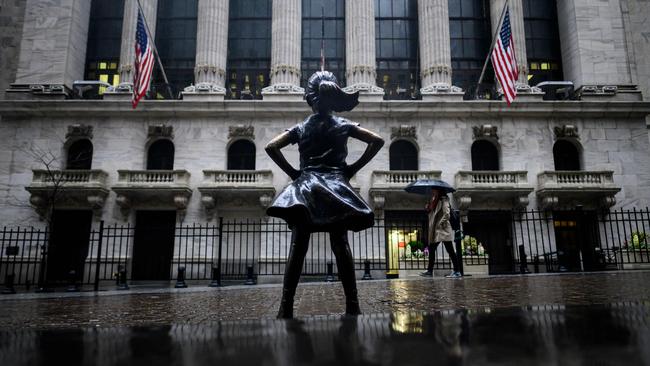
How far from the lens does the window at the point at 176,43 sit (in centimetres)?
2475

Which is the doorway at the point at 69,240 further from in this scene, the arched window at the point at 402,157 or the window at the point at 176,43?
the arched window at the point at 402,157

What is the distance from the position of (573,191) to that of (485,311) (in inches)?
872

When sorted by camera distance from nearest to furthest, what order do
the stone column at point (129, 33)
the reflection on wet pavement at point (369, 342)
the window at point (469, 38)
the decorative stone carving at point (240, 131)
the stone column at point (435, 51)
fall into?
the reflection on wet pavement at point (369, 342) < the decorative stone carving at point (240, 131) < the stone column at point (435, 51) < the stone column at point (129, 33) < the window at point (469, 38)

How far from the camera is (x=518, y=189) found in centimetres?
2092

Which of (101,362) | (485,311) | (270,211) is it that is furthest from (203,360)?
(270,211)

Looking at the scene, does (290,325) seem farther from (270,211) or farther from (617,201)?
(617,201)

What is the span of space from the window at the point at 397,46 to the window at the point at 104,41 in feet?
49.8

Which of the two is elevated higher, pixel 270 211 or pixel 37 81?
pixel 37 81

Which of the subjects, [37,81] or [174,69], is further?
[174,69]

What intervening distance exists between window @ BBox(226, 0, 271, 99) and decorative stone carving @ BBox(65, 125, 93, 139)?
733 cm

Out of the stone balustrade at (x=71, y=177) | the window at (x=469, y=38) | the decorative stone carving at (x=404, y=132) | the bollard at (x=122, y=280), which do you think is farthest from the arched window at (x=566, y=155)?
the stone balustrade at (x=71, y=177)

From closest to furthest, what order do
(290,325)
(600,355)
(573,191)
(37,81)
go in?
(600,355), (290,325), (573,191), (37,81)

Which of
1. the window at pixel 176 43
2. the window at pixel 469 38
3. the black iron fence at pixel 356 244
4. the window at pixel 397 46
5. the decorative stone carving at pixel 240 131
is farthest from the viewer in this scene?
the window at pixel 469 38

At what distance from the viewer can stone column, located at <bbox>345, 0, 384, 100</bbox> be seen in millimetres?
22933
